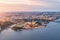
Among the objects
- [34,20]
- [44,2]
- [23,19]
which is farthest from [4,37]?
[44,2]

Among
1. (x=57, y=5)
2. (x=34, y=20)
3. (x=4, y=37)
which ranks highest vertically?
(x=57, y=5)

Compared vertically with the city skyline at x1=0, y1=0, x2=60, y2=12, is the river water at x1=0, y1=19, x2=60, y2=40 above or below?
below

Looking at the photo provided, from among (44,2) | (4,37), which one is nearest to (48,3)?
(44,2)

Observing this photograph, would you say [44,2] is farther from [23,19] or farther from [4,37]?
[4,37]

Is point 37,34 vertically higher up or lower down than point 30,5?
lower down

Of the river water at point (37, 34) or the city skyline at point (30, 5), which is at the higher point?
the city skyline at point (30, 5)

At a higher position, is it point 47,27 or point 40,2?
point 40,2
